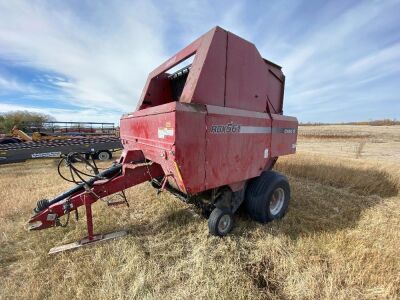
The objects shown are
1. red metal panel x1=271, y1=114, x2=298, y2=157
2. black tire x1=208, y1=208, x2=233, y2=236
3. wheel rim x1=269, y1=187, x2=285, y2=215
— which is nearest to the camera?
black tire x1=208, y1=208, x2=233, y2=236

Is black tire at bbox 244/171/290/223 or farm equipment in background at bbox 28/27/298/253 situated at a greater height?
farm equipment in background at bbox 28/27/298/253

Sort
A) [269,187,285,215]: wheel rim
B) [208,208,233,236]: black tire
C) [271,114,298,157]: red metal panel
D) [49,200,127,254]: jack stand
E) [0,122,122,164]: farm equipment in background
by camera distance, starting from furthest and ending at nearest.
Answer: [0,122,122,164]: farm equipment in background
[269,187,285,215]: wheel rim
[271,114,298,157]: red metal panel
[208,208,233,236]: black tire
[49,200,127,254]: jack stand

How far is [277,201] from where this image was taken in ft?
12.1

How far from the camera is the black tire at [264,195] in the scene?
3230 millimetres

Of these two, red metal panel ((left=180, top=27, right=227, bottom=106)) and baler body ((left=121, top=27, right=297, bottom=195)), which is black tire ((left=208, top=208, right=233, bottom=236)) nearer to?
baler body ((left=121, top=27, right=297, bottom=195))

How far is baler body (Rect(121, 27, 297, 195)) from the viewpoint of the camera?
2.31 m

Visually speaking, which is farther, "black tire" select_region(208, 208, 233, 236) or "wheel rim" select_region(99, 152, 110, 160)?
"wheel rim" select_region(99, 152, 110, 160)

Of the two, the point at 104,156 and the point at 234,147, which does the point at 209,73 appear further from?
the point at 104,156

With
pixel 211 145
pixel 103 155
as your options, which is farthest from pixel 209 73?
pixel 103 155

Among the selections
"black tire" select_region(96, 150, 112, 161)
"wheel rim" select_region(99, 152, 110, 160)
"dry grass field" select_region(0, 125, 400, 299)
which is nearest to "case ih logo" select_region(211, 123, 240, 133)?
"dry grass field" select_region(0, 125, 400, 299)

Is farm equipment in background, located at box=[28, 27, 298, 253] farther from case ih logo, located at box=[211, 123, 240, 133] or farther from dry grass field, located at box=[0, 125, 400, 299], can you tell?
dry grass field, located at box=[0, 125, 400, 299]

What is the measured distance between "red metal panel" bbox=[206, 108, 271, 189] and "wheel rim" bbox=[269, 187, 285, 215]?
25.6 inches

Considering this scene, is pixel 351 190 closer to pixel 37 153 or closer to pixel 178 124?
pixel 178 124

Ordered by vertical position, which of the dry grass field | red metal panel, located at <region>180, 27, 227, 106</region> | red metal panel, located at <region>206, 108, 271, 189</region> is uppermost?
red metal panel, located at <region>180, 27, 227, 106</region>
